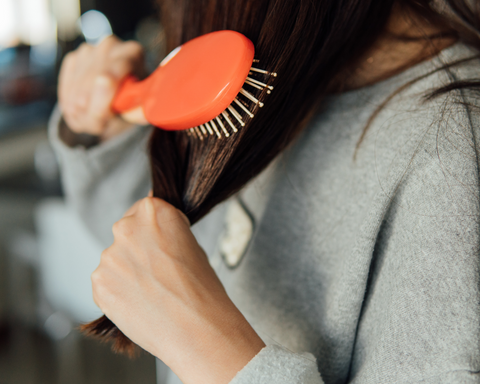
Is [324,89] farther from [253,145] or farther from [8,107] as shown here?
[8,107]

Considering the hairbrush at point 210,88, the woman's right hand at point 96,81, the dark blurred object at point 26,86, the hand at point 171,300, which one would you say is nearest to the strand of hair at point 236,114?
the hairbrush at point 210,88

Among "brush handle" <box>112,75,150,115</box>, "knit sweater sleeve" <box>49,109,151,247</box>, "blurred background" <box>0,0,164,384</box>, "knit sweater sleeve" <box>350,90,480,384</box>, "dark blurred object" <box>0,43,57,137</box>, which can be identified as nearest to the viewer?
"knit sweater sleeve" <box>350,90,480,384</box>

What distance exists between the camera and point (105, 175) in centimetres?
65

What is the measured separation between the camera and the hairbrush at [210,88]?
318 millimetres

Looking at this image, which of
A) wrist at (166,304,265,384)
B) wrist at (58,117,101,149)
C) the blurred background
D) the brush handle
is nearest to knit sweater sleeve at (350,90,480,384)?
wrist at (166,304,265,384)

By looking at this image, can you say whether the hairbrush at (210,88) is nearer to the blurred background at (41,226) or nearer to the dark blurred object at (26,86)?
the blurred background at (41,226)

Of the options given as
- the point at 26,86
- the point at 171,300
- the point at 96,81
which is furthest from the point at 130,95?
the point at 26,86

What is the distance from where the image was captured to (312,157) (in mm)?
440

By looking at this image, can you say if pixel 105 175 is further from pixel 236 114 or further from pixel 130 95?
pixel 236 114

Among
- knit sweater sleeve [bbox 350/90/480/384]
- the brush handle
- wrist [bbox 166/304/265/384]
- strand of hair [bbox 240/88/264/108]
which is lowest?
wrist [bbox 166/304/265/384]

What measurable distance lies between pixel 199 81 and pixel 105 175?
0.37 m

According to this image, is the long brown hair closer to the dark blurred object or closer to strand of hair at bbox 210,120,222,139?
strand of hair at bbox 210,120,222,139

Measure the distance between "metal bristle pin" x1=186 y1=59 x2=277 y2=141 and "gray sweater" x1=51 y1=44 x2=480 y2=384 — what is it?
129 millimetres

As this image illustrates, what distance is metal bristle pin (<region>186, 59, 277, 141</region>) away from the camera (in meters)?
0.33
